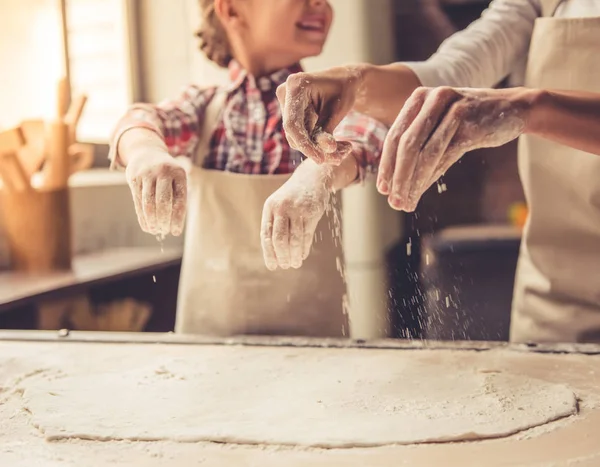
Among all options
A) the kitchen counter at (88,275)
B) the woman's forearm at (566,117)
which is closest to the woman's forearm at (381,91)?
the woman's forearm at (566,117)

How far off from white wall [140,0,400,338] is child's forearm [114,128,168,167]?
0.15 m

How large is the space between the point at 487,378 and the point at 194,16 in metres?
0.54

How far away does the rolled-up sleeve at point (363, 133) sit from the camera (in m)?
0.58

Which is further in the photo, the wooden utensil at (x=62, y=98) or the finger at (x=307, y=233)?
the wooden utensil at (x=62, y=98)

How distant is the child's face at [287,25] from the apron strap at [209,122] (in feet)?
0.39

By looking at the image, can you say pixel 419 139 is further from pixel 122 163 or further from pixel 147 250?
pixel 147 250

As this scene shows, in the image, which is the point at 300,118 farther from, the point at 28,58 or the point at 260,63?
the point at 28,58

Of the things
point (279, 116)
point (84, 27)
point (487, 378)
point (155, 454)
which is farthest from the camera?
point (84, 27)

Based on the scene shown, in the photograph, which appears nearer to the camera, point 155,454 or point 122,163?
point 155,454

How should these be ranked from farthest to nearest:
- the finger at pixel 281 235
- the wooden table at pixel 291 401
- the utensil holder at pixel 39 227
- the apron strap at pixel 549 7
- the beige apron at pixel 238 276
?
the utensil holder at pixel 39 227 < the beige apron at pixel 238 276 < the apron strap at pixel 549 7 < the finger at pixel 281 235 < the wooden table at pixel 291 401

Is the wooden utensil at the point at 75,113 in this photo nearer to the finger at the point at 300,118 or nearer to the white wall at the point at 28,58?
the white wall at the point at 28,58

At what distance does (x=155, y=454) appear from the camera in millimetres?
479

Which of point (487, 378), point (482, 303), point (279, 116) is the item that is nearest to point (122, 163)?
point (279, 116)

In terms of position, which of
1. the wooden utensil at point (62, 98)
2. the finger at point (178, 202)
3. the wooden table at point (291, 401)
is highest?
the wooden utensil at point (62, 98)
